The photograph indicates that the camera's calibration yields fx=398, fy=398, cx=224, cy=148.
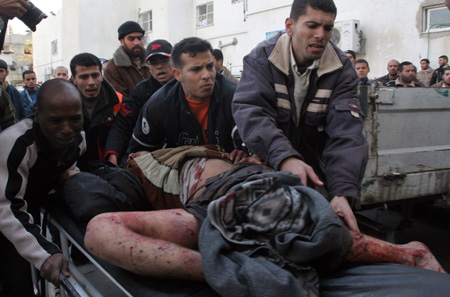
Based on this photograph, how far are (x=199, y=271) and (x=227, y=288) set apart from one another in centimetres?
19

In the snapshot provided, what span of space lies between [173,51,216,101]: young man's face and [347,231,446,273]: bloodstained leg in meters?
1.50

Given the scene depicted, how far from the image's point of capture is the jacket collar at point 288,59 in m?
2.04

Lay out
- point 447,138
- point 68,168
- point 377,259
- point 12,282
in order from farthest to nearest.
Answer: point 447,138
point 68,168
point 12,282
point 377,259

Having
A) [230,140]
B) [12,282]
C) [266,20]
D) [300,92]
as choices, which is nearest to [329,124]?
[300,92]

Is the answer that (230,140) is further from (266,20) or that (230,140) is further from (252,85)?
(266,20)

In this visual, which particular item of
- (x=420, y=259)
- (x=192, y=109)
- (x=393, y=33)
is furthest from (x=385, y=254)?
(x=393, y=33)

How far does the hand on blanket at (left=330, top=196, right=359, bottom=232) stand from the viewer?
5.49ft

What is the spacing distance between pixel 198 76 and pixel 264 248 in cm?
167

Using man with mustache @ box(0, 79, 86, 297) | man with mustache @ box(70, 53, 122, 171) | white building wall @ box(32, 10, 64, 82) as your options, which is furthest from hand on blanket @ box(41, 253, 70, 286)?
white building wall @ box(32, 10, 64, 82)

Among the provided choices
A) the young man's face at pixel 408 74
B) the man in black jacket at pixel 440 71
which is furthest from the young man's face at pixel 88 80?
the man in black jacket at pixel 440 71

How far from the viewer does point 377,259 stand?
160 centimetres

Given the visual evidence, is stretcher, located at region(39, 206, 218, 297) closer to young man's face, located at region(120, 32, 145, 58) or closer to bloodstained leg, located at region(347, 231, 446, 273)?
bloodstained leg, located at region(347, 231, 446, 273)

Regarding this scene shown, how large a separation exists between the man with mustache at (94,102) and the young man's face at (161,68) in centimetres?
48

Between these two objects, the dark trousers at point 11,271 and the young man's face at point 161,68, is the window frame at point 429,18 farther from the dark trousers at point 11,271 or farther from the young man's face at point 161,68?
the dark trousers at point 11,271
